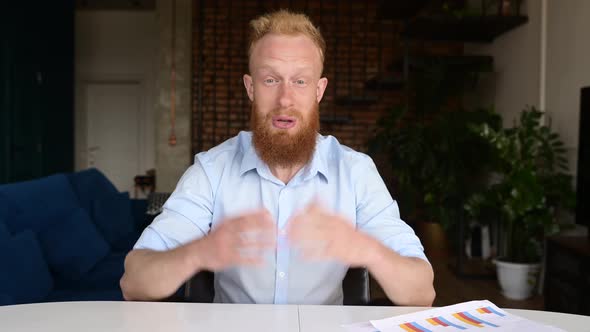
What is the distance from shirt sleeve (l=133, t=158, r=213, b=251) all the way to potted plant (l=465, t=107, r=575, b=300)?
8.68 feet

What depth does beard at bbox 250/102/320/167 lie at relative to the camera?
1.43 metres

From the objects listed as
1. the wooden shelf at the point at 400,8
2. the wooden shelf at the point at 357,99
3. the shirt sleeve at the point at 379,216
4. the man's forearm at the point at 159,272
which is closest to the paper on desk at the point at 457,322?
the shirt sleeve at the point at 379,216

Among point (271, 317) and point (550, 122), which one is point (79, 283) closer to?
point (271, 317)

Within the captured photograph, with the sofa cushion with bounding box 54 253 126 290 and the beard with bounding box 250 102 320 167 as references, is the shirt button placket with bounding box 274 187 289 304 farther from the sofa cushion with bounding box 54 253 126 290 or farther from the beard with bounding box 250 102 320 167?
the sofa cushion with bounding box 54 253 126 290

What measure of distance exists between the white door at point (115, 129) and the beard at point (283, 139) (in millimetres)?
7535

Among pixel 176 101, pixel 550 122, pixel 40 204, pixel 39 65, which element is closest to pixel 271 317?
pixel 40 204

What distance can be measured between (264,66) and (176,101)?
4.87 metres

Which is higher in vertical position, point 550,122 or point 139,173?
point 550,122

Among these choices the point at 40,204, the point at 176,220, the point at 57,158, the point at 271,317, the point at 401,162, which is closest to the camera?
the point at 271,317

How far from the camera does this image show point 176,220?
1.39m

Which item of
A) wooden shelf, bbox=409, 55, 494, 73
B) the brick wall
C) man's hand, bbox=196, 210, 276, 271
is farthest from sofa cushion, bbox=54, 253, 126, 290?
the brick wall

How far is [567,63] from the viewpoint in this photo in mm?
3568

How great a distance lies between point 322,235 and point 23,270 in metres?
1.62

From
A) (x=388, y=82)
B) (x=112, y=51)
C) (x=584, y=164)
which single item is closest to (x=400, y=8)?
(x=388, y=82)
